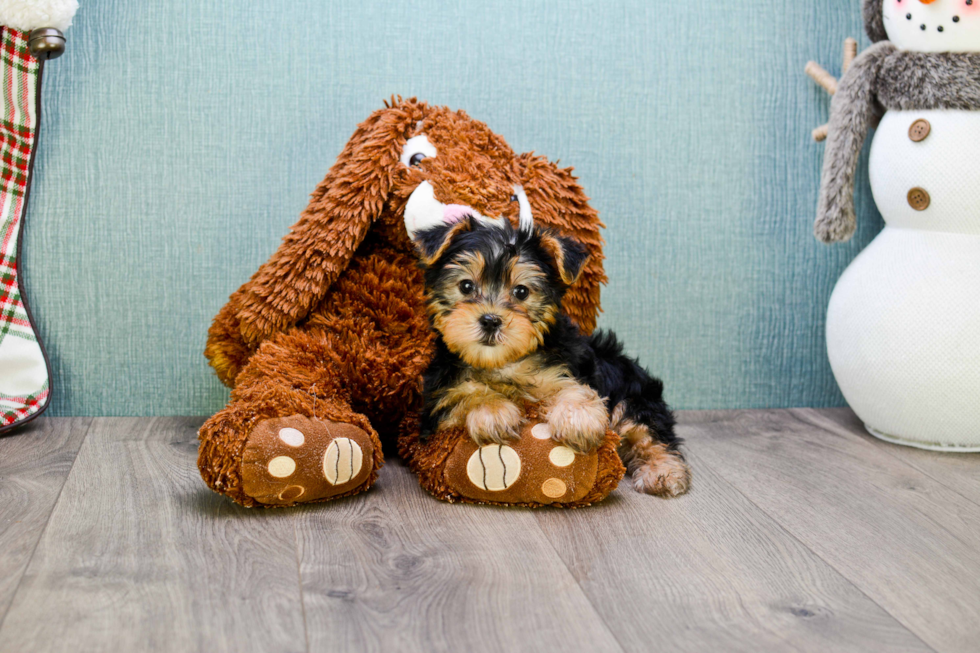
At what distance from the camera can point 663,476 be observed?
1986mm

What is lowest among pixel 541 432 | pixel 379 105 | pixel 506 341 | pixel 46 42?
pixel 541 432

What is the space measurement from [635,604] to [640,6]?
5.87ft

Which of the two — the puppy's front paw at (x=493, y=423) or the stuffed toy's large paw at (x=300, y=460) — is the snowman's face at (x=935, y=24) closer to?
the puppy's front paw at (x=493, y=423)

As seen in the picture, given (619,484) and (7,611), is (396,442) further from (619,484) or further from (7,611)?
(7,611)

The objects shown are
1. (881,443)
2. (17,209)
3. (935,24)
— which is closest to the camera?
(935,24)

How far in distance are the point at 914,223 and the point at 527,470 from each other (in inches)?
52.7

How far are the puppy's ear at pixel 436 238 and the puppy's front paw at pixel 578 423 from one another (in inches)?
16.1

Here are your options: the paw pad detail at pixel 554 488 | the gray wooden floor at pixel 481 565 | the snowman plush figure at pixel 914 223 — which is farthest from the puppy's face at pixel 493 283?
the snowman plush figure at pixel 914 223

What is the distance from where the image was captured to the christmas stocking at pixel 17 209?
2.24 m

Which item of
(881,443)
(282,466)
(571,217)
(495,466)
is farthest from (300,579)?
(881,443)

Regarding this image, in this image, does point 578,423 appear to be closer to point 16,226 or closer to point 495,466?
point 495,466

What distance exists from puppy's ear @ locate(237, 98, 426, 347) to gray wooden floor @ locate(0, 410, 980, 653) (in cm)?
43

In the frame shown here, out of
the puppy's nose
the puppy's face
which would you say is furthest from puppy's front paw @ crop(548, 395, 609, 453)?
the puppy's nose

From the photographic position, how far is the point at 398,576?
60.4 inches
